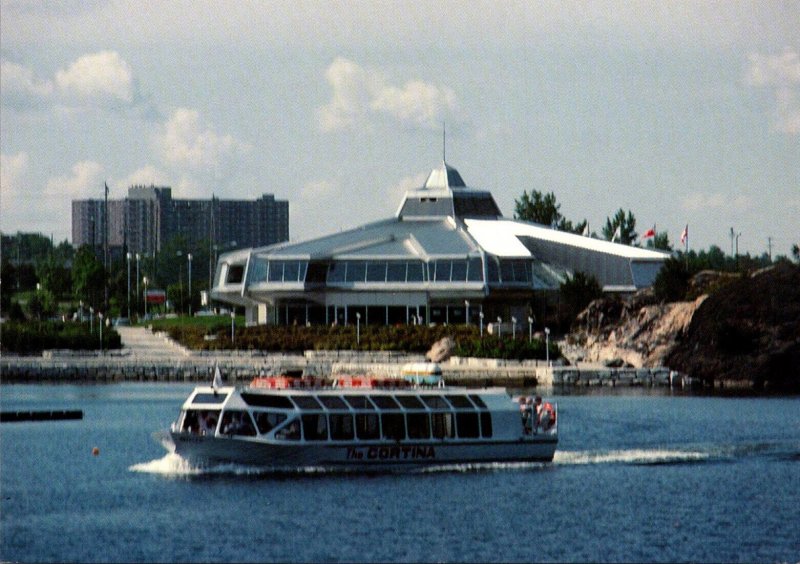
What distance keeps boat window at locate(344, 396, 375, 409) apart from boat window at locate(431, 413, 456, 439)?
281 cm

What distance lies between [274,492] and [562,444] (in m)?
22.3

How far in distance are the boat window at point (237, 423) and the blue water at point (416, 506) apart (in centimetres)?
157

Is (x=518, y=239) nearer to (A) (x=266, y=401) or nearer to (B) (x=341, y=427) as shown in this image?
(B) (x=341, y=427)

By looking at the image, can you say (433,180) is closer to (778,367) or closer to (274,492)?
(778,367)

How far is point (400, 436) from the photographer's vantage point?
223 feet

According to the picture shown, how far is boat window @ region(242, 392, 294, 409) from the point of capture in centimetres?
6619

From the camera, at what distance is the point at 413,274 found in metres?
171

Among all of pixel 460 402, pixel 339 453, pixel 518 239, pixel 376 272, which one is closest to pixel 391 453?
pixel 339 453

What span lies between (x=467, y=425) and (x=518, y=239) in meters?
114

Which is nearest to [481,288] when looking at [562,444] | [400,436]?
[562,444]

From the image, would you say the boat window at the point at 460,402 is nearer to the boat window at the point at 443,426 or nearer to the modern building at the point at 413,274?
the boat window at the point at 443,426

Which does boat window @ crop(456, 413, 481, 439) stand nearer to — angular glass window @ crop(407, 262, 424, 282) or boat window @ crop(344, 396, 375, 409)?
boat window @ crop(344, 396, 375, 409)

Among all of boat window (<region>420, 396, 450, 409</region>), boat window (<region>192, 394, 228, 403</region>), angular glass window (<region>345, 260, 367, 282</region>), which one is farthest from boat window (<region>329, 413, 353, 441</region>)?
angular glass window (<region>345, 260, 367, 282</region>)

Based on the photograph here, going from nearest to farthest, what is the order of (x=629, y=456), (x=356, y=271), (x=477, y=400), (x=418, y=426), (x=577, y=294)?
1. (x=418, y=426)
2. (x=477, y=400)
3. (x=629, y=456)
4. (x=577, y=294)
5. (x=356, y=271)
